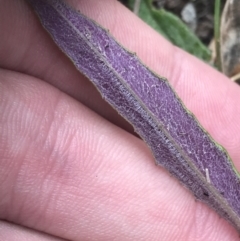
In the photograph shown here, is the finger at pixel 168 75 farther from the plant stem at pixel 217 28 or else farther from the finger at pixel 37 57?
the plant stem at pixel 217 28

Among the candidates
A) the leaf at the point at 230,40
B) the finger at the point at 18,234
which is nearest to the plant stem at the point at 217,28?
the leaf at the point at 230,40

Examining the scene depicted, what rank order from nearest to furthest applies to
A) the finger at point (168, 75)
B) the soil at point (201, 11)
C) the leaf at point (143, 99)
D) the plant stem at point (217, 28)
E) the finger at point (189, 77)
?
the leaf at point (143, 99) → the finger at point (168, 75) → the finger at point (189, 77) → the plant stem at point (217, 28) → the soil at point (201, 11)

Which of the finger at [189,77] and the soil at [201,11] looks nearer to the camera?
the finger at [189,77]

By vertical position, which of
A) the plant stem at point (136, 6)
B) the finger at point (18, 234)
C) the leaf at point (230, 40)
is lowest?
the finger at point (18, 234)

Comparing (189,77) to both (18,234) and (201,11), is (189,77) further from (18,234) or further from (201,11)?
(18,234)

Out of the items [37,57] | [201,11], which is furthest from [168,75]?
[37,57]

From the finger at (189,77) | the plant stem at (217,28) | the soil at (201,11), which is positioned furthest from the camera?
the soil at (201,11)

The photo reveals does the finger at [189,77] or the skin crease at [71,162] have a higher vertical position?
the finger at [189,77]
